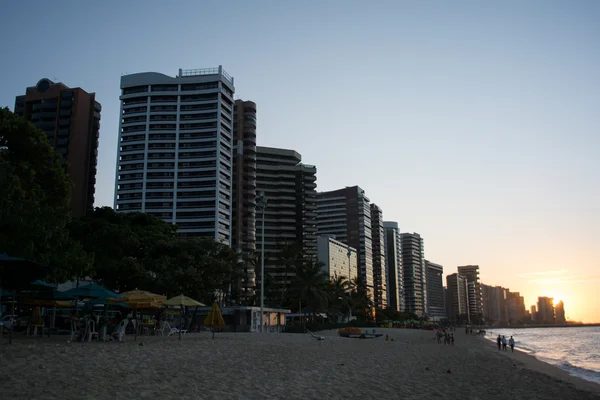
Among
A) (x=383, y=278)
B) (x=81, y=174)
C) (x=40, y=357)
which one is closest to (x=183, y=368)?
(x=40, y=357)

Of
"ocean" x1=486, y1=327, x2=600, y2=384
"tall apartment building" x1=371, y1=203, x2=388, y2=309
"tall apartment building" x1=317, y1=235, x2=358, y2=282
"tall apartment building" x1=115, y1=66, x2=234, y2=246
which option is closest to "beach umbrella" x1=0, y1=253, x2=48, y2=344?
"ocean" x1=486, y1=327, x2=600, y2=384

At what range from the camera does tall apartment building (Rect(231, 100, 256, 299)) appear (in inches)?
4072

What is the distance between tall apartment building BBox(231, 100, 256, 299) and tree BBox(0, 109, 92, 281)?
76.7 m

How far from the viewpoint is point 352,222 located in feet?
570

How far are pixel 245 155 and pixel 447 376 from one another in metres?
94.9

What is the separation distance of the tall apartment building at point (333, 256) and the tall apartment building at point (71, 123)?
63434mm

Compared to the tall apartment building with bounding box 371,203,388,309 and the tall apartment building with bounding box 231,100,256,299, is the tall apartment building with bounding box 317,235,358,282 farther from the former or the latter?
the tall apartment building with bounding box 231,100,256,299

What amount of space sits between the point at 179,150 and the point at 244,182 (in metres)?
15.5

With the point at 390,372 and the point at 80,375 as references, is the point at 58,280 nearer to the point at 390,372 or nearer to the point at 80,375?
the point at 80,375

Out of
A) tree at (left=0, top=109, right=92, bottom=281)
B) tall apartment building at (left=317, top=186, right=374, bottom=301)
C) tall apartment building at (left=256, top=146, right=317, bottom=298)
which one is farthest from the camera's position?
tall apartment building at (left=317, top=186, right=374, bottom=301)

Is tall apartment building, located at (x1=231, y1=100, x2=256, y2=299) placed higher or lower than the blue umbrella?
higher

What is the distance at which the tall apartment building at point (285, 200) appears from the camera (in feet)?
393

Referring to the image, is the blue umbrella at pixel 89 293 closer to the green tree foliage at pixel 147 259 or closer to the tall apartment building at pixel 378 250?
the green tree foliage at pixel 147 259

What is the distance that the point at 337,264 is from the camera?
494 feet
